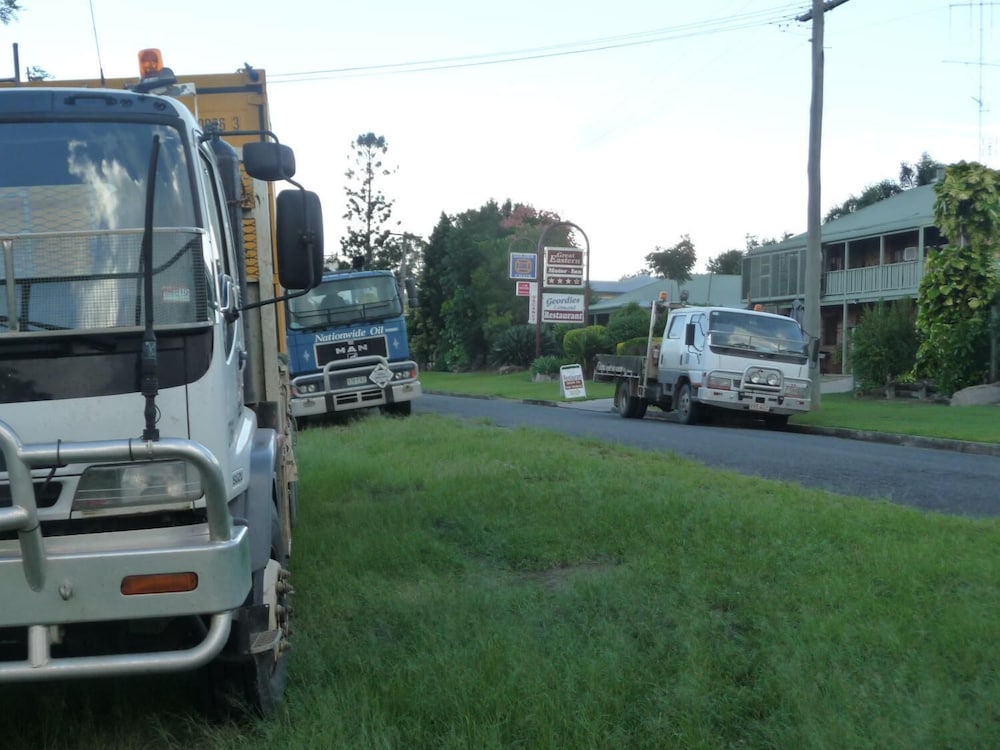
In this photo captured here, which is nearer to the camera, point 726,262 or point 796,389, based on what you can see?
point 796,389

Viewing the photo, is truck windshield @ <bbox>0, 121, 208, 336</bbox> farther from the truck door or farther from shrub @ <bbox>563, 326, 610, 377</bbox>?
shrub @ <bbox>563, 326, 610, 377</bbox>

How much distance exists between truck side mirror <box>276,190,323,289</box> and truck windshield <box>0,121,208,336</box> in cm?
48

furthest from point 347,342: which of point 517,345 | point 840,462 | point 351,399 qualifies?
point 517,345

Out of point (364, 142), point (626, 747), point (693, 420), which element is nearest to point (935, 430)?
point (693, 420)

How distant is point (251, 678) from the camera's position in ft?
13.3

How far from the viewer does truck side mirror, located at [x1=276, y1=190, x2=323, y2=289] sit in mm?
4383

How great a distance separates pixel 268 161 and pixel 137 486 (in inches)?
70.3

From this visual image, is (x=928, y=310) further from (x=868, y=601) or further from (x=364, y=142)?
(x=364, y=142)

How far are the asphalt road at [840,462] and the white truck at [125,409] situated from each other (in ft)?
20.9

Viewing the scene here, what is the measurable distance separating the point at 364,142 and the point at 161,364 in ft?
215

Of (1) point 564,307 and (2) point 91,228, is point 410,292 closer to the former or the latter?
(2) point 91,228

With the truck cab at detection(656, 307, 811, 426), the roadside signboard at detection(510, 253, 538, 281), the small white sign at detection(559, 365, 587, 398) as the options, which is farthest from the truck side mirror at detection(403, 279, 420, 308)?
the roadside signboard at detection(510, 253, 538, 281)

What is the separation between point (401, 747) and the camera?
385 cm

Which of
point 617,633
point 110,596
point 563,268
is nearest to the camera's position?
point 110,596
